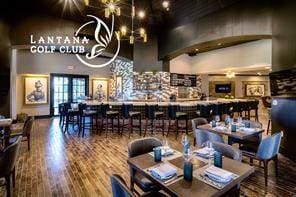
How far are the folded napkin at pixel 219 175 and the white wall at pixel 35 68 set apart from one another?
9249 millimetres

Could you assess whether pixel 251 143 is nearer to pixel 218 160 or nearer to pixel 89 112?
pixel 218 160

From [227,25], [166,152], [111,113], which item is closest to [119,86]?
[111,113]

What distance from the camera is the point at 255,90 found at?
14.7 meters

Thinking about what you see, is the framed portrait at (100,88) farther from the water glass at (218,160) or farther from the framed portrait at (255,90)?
the framed portrait at (255,90)

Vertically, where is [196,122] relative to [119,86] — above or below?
below

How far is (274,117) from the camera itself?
4672 millimetres

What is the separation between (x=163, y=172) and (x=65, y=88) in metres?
9.99

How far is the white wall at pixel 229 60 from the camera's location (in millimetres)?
7711

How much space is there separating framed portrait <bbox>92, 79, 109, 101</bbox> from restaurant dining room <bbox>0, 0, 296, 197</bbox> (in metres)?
0.06

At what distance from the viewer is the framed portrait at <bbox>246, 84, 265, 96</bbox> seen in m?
14.6

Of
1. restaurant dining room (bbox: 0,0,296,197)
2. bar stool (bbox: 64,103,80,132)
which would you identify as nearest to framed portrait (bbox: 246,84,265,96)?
restaurant dining room (bbox: 0,0,296,197)

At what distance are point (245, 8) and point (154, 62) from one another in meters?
4.34

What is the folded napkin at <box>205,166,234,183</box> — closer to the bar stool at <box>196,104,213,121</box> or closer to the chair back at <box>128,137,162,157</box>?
the chair back at <box>128,137,162,157</box>

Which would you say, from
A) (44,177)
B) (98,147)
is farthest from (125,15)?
(44,177)
